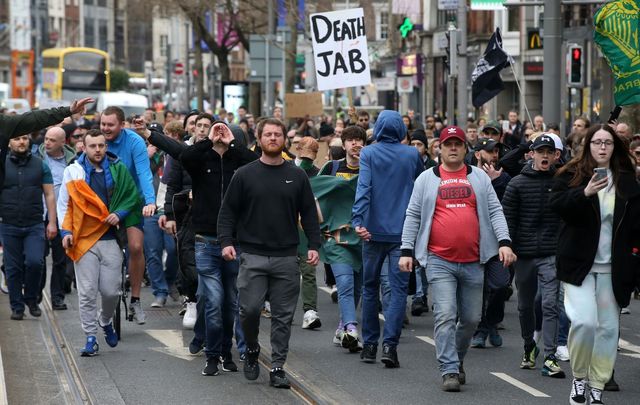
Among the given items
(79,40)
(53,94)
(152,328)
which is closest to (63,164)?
(152,328)

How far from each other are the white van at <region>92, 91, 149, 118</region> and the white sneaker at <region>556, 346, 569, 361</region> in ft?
167

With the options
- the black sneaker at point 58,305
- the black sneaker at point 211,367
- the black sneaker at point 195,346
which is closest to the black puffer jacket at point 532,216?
the black sneaker at point 211,367

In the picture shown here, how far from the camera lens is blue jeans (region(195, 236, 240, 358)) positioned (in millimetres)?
10594

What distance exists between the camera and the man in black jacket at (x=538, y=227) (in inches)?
420

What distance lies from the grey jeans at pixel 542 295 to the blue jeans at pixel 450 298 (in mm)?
889

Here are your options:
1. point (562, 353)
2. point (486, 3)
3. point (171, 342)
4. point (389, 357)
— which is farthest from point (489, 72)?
point (389, 357)

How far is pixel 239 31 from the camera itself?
4984cm

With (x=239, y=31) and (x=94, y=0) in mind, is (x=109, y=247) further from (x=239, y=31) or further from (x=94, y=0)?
(x=94, y=0)

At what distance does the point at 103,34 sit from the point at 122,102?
80527 millimetres

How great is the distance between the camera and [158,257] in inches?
597

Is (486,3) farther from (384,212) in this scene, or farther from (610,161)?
(610,161)

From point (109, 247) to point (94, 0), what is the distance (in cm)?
13427

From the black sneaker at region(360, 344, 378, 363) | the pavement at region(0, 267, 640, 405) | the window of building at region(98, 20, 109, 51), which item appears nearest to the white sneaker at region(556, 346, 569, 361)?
the pavement at region(0, 267, 640, 405)

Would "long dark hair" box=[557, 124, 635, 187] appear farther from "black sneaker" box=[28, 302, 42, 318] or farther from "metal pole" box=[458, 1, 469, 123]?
"metal pole" box=[458, 1, 469, 123]
